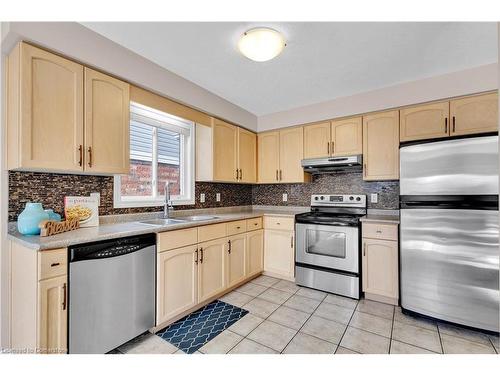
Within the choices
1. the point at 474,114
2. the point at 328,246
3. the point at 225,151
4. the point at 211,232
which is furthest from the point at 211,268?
the point at 474,114

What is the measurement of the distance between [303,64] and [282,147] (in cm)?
144

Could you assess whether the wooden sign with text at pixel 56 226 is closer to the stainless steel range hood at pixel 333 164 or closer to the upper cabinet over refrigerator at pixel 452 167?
the stainless steel range hood at pixel 333 164

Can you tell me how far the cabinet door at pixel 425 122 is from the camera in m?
2.40

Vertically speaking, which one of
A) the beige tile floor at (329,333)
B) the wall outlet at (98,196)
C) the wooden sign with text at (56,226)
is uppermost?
the wall outlet at (98,196)

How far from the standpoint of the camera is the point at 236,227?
9.14 feet

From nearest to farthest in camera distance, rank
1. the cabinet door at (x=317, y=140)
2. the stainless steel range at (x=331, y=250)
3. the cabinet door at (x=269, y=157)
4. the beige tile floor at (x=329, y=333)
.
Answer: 1. the beige tile floor at (x=329, y=333)
2. the stainless steel range at (x=331, y=250)
3. the cabinet door at (x=317, y=140)
4. the cabinet door at (x=269, y=157)

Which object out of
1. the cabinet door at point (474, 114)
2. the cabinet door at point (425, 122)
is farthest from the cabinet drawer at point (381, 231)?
the cabinet door at point (474, 114)

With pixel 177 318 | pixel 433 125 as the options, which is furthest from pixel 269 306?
pixel 433 125

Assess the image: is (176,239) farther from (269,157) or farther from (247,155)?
(269,157)

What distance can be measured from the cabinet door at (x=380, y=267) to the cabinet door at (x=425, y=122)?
3.78 feet

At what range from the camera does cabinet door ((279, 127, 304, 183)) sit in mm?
3316

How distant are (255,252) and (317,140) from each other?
5.48 ft
